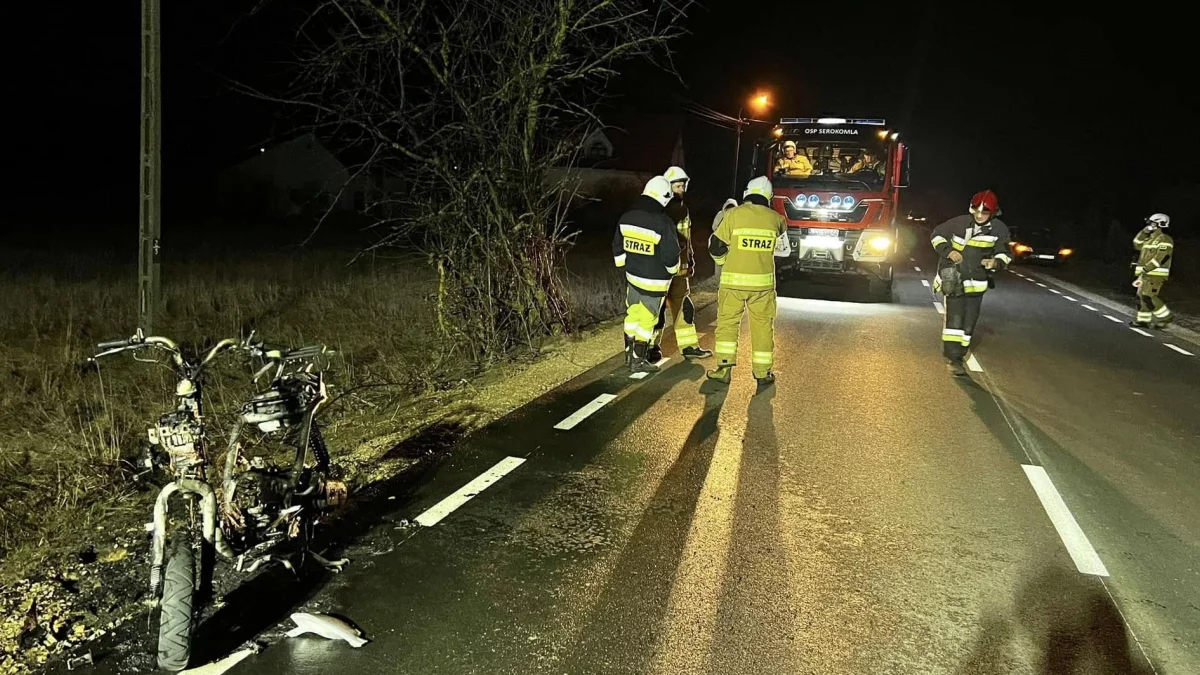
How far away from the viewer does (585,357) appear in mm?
9445

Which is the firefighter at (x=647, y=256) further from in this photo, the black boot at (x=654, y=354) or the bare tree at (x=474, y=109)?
the bare tree at (x=474, y=109)

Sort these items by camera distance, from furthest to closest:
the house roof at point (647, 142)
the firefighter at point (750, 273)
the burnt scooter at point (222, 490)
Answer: the house roof at point (647, 142), the firefighter at point (750, 273), the burnt scooter at point (222, 490)

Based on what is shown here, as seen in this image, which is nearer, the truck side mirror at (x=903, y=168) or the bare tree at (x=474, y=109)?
the bare tree at (x=474, y=109)

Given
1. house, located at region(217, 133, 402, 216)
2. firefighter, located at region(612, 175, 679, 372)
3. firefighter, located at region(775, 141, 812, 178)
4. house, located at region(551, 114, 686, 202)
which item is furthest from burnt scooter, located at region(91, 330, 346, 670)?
house, located at region(551, 114, 686, 202)

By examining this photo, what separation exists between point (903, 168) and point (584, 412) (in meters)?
11.8

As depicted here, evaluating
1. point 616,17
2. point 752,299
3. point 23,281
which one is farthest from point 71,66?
point 752,299

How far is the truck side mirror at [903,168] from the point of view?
53.8 feet

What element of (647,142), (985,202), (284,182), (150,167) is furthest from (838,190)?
(647,142)

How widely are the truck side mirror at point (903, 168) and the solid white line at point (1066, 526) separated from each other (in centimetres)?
1124

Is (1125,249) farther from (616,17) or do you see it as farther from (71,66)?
(71,66)

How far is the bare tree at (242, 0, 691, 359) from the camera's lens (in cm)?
903

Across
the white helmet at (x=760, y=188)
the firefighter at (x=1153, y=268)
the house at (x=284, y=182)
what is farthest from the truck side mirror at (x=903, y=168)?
the house at (x=284, y=182)

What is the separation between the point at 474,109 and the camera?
9305mm

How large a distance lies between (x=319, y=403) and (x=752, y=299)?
16.2ft
